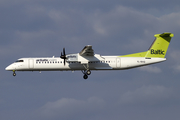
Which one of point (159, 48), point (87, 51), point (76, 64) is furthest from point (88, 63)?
point (159, 48)

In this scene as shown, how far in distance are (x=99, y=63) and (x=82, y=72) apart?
2843mm

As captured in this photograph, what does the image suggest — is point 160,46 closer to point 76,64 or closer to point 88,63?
point 88,63

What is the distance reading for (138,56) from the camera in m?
32.6

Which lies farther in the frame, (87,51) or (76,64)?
(76,64)

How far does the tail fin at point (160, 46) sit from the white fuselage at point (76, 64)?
951 millimetres

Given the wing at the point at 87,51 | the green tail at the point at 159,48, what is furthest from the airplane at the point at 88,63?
the wing at the point at 87,51

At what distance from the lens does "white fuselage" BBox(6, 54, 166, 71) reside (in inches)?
1236

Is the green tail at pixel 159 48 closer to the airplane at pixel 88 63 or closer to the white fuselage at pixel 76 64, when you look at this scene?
the airplane at pixel 88 63

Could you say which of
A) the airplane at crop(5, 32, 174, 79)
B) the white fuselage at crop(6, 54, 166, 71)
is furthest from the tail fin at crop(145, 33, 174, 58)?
the white fuselage at crop(6, 54, 166, 71)

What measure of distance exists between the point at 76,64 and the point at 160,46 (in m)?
11.8

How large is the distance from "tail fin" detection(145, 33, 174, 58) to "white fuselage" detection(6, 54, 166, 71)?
0.95 m

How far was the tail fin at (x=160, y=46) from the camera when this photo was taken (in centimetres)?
3262

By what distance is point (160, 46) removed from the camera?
3275 cm

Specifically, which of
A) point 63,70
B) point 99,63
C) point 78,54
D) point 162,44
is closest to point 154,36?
point 162,44
